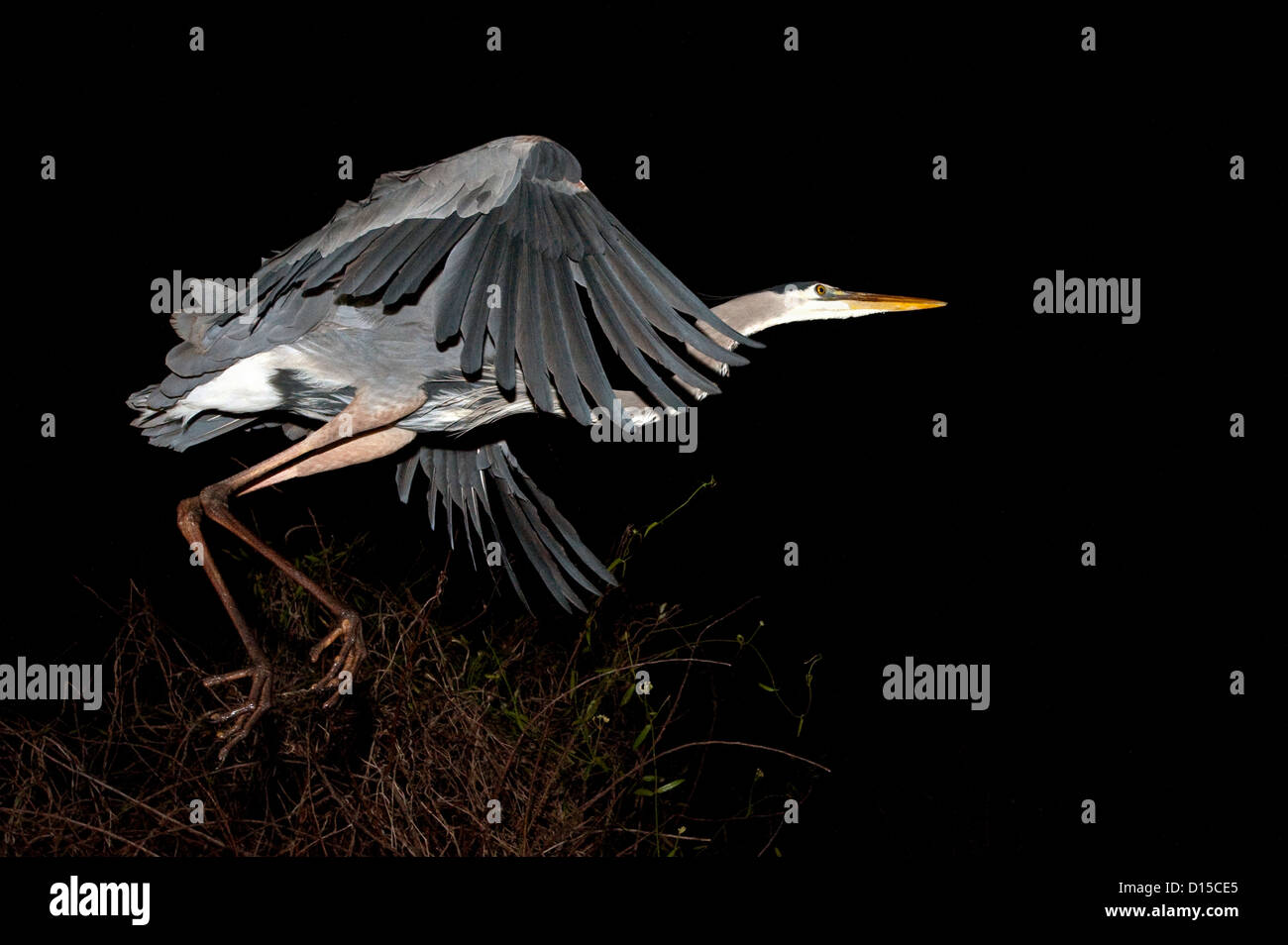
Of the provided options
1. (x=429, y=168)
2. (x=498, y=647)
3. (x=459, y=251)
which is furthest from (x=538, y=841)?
(x=429, y=168)

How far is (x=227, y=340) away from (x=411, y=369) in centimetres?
35

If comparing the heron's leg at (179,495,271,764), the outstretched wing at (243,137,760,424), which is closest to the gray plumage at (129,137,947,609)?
the outstretched wing at (243,137,760,424)

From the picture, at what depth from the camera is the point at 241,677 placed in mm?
2461

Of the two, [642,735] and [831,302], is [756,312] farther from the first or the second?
[642,735]

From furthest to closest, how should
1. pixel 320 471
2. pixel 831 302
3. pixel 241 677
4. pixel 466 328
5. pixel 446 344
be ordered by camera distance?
1. pixel 831 302
2. pixel 320 471
3. pixel 241 677
4. pixel 446 344
5. pixel 466 328

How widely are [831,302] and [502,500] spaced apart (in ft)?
2.83

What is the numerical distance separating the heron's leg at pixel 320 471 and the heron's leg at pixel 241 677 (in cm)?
8

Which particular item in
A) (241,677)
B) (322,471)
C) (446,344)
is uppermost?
(446,344)

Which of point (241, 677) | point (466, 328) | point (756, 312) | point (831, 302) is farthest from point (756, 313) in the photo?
point (241, 677)

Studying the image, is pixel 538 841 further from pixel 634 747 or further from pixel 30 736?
pixel 30 736

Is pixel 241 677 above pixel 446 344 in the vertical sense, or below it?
below

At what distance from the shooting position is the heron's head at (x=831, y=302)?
2.81 meters

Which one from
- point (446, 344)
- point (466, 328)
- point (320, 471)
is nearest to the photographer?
point (466, 328)

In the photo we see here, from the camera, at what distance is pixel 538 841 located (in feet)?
8.14
